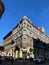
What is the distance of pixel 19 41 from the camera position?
75.6 m

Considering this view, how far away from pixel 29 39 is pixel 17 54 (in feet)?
24.1

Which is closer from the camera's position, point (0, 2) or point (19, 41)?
point (0, 2)

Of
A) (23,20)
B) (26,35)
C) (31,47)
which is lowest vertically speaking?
(31,47)

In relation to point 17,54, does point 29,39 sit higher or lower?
higher

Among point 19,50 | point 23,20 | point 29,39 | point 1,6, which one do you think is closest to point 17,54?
point 19,50

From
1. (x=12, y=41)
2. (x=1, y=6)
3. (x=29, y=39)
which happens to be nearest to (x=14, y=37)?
(x=12, y=41)

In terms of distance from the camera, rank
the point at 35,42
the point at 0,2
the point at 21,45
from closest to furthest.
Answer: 1. the point at 0,2
2. the point at 21,45
3. the point at 35,42

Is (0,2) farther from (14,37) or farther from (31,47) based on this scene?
(14,37)

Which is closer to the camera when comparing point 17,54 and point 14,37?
point 17,54

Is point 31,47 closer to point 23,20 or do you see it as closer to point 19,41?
point 19,41

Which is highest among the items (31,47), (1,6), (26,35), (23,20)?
(23,20)

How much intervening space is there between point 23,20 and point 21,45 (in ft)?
33.1

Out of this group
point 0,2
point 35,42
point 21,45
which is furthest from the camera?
point 35,42

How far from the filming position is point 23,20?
76.3 metres
